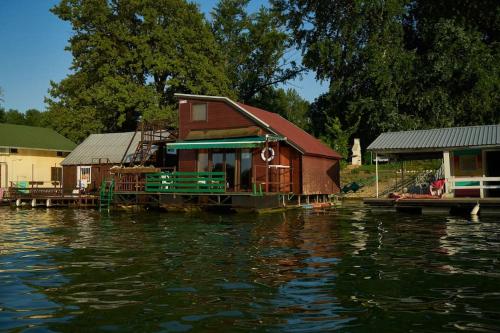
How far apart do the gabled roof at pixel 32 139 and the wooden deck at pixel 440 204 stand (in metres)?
31.4

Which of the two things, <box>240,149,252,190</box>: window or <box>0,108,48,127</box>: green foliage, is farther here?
<box>0,108,48,127</box>: green foliage

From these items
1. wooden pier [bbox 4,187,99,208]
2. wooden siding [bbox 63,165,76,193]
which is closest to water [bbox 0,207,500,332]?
A: wooden pier [bbox 4,187,99,208]

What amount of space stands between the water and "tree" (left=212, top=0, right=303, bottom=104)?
48.2 meters

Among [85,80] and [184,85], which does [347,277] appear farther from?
[85,80]

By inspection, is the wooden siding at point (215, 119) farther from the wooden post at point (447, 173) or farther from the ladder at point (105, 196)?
the wooden post at point (447, 173)

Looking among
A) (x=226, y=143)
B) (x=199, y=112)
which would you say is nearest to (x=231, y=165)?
(x=226, y=143)

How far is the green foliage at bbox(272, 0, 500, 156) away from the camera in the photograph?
139 feet

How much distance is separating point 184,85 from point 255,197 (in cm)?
2881

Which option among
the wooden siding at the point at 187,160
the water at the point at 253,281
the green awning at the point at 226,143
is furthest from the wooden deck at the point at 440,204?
the wooden siding at the point at 187,160

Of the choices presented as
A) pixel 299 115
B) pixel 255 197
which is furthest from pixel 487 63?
pixel 299 115

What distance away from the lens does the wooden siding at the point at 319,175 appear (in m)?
31.8

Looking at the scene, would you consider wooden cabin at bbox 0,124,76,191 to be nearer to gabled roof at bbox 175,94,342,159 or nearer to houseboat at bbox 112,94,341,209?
houseboat at bbox 112,94,341,209

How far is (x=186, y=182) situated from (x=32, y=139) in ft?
71.7

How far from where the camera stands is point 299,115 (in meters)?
113
